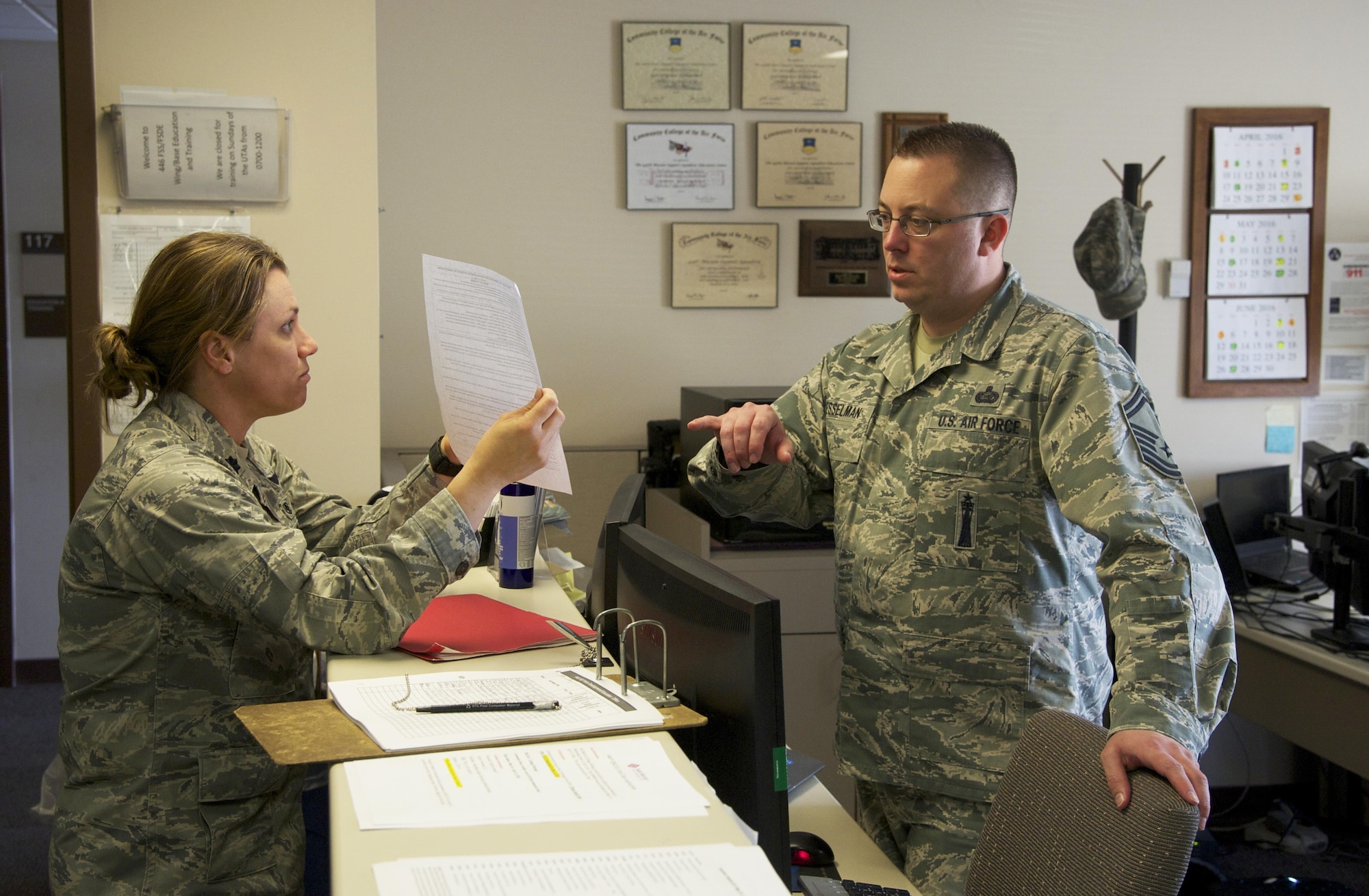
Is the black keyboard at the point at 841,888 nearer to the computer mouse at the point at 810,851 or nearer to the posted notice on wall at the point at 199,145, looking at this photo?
the computer mouse at the point at 810,851

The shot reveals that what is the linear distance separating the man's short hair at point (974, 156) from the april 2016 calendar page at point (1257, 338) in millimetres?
2407

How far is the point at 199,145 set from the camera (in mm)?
2281

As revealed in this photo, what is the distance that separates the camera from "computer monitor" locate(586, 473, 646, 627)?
1.59m

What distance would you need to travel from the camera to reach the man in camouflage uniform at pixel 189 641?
4.40ft

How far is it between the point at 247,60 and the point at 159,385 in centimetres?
111

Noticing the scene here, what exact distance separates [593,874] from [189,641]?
2.45 ft

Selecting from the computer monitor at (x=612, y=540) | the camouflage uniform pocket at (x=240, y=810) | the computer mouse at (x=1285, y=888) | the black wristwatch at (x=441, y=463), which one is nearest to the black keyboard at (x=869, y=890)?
the computer monitor at (x=612, y=540)

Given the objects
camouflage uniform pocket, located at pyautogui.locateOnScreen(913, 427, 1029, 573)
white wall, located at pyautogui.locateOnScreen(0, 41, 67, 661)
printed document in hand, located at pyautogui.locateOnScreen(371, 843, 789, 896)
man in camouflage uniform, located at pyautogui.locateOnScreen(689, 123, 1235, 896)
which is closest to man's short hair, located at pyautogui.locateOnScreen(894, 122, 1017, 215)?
man in camouflage uniform, located at pyautogui.locateOnScreen(689, 123, 1235, 896)

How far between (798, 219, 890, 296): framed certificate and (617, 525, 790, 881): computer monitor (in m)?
2.30

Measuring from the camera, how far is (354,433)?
2457 mm

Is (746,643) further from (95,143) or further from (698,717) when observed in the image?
(95,143)

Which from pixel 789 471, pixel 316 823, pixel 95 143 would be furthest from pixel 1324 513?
pixel 95 143

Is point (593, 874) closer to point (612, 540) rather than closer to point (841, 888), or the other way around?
point (841, 888)

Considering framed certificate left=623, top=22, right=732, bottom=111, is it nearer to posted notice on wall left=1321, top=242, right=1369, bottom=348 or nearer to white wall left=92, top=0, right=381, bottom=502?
white wall left=92, top=0, right=381, bottom=502
